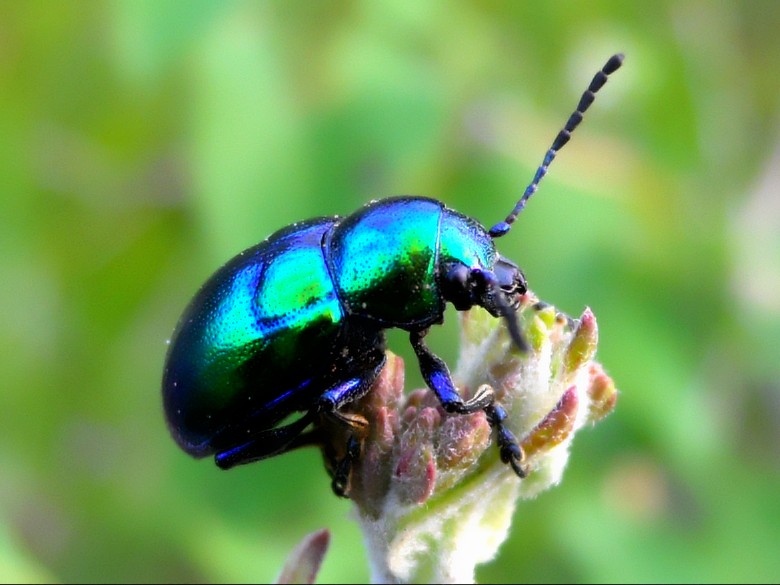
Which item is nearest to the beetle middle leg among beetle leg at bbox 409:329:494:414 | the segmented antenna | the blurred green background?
beetle leg at bbox 409:329:494:414

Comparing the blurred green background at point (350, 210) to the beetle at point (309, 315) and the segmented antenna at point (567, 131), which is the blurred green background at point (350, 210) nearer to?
the segmented antenna at point (567, 131)

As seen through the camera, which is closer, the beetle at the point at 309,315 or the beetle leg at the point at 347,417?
the beetle leg at the point at 347,417

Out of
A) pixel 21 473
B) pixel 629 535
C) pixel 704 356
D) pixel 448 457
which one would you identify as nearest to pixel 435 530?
pixel 448 457

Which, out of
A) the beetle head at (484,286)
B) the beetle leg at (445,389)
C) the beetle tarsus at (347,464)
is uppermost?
the beetle head at (484,286)

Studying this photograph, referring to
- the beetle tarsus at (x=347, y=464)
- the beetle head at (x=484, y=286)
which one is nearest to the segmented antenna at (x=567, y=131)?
the beetle head at (x=484, y=286)

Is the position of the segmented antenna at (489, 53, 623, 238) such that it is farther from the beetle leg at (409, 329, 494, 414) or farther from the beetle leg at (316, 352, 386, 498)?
the beetle leg at (316, 352, 386, 498)

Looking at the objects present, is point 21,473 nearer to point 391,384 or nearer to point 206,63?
point 206,63

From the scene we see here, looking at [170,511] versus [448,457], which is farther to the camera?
[170,511]

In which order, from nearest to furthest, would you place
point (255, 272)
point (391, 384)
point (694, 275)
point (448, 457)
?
point (448, 457), point (391, 384), point (255, 272), point (694, 275)
